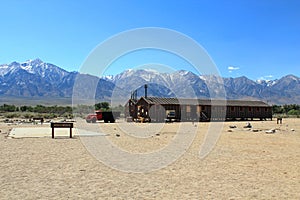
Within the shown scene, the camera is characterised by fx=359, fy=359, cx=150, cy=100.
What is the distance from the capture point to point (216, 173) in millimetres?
9578

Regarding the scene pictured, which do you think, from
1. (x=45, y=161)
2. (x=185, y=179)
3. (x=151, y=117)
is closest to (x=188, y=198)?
(x=185, y=179)

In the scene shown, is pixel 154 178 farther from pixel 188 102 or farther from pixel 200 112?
pixel 200 112

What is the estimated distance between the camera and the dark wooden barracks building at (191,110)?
A: 47.7m

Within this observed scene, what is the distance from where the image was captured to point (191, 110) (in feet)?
167

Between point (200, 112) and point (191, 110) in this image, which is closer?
point (191, 110)

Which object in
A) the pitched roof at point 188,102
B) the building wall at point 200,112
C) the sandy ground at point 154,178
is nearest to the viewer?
the sandy ground at point 154,178

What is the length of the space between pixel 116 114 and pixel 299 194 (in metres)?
45.7

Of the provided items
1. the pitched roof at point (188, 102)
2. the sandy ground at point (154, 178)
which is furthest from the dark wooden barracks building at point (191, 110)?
the sandy ground at point (154, 178)

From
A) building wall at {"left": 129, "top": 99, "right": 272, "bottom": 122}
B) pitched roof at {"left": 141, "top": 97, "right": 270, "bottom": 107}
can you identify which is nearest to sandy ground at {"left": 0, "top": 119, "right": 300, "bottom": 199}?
building wall at {"left": 129, "top": 99, "right": 272, "bottom": 122}

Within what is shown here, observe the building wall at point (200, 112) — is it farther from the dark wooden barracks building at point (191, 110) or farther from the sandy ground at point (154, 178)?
the sandy ground at point (154, 178)

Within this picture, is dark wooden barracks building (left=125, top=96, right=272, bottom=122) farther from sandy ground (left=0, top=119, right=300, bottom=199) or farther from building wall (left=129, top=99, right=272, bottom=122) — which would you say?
sandy ground (left=0, top=119, right=300, bottom=199)

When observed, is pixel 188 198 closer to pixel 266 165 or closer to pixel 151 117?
pixel 266 165

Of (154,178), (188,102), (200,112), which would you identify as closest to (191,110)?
(188,102)

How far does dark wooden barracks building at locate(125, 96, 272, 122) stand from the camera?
157 ft
